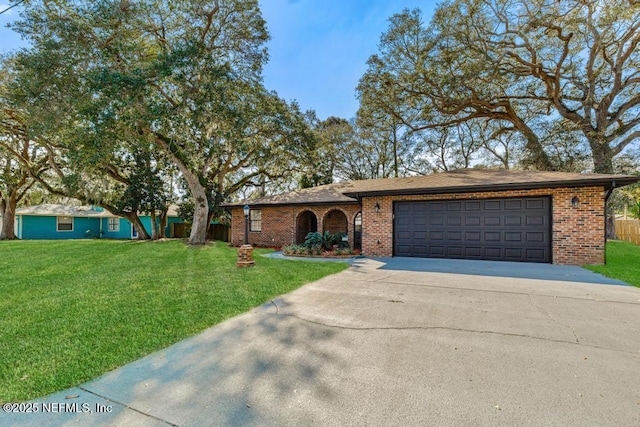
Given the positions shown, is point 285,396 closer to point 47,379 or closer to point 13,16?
point 47,379

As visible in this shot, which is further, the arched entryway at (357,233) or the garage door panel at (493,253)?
the arched entryway at (357,233)

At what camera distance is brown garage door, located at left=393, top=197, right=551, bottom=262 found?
29.9 ft

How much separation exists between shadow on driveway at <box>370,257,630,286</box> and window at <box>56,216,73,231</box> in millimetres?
26346

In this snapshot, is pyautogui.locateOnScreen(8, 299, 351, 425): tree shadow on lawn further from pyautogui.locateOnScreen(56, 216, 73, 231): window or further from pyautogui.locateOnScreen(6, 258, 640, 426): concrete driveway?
pyautogui.locateOnScreen(56, 216, 73, 231): window

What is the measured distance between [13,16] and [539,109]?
78.1 feet

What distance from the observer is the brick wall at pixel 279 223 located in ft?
46.2

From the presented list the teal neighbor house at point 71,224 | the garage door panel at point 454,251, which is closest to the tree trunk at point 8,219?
the teal neighbor house at point 71,224

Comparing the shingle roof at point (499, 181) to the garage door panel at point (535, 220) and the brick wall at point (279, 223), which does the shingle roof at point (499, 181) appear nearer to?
the garage door panel at point (535, 220)

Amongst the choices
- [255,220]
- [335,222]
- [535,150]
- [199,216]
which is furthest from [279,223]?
[535,150]

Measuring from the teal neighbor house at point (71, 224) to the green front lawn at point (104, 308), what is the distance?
59.5ft

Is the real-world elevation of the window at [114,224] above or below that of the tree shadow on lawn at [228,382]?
above

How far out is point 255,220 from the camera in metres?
16.0

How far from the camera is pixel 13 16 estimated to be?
10.9 meters

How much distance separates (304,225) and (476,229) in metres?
8.14
